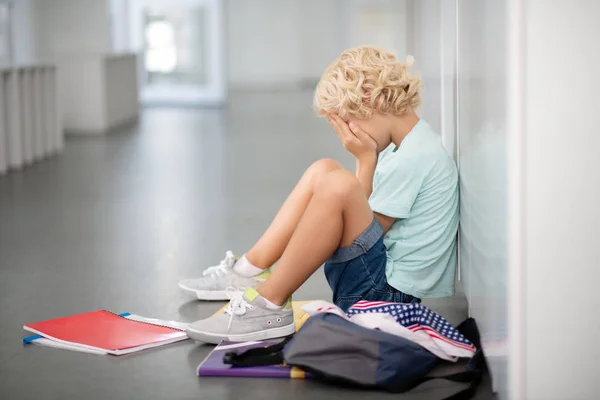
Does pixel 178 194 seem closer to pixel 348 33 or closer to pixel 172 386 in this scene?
pixel 172 386

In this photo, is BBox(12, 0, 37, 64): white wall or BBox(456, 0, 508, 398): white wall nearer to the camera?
BBox(456, 0, 508, 398): white wall

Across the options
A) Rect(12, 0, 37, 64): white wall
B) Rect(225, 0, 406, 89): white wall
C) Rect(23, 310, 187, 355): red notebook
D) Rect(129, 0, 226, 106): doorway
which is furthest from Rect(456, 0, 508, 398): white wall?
Rect(225, 0, 406, 89): white wall

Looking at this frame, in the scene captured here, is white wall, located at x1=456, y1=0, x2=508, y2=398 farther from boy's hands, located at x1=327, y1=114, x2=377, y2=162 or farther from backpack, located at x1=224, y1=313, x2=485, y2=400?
boy's hands, located at x1=327, y1=114, x2=377, y2=162

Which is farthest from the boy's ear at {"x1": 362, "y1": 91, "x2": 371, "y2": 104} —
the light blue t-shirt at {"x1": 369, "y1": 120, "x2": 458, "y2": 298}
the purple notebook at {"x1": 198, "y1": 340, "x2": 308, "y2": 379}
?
the purple notebook at {"x1": 198, "y1": 340, "x2": 308, "y2": 379}

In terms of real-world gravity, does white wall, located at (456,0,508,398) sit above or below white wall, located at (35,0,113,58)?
below

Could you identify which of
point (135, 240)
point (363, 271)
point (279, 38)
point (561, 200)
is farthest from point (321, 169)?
point (279, 38)

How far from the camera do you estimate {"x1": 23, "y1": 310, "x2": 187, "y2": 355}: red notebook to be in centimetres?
273

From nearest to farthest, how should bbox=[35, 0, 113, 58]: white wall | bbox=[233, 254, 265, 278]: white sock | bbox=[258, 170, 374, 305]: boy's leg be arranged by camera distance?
bbox=[258, 170, 374, 305]: boy's leg, bbox=[233, 254, 265, 278]: white sock, bbox=[35, 0, 113, 58]: white wall

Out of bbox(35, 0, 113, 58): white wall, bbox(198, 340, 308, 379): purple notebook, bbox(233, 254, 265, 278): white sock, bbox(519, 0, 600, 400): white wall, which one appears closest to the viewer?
bbox(519, 0, 600, 400): white wall

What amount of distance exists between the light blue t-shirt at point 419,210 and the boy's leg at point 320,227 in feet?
0.52

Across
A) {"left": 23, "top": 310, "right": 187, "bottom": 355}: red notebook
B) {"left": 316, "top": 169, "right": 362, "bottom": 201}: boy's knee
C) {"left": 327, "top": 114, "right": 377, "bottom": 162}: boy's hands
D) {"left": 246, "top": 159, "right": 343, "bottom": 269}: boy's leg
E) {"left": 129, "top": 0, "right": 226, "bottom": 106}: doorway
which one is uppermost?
{"left": 129, "top": 0, "right": 226, "bottom": 106}: doorway

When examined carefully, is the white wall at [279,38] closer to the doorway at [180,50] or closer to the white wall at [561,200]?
the doorway at [180,50]

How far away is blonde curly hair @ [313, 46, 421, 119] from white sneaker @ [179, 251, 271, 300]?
72 centimetres

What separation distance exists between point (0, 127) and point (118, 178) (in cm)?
112
